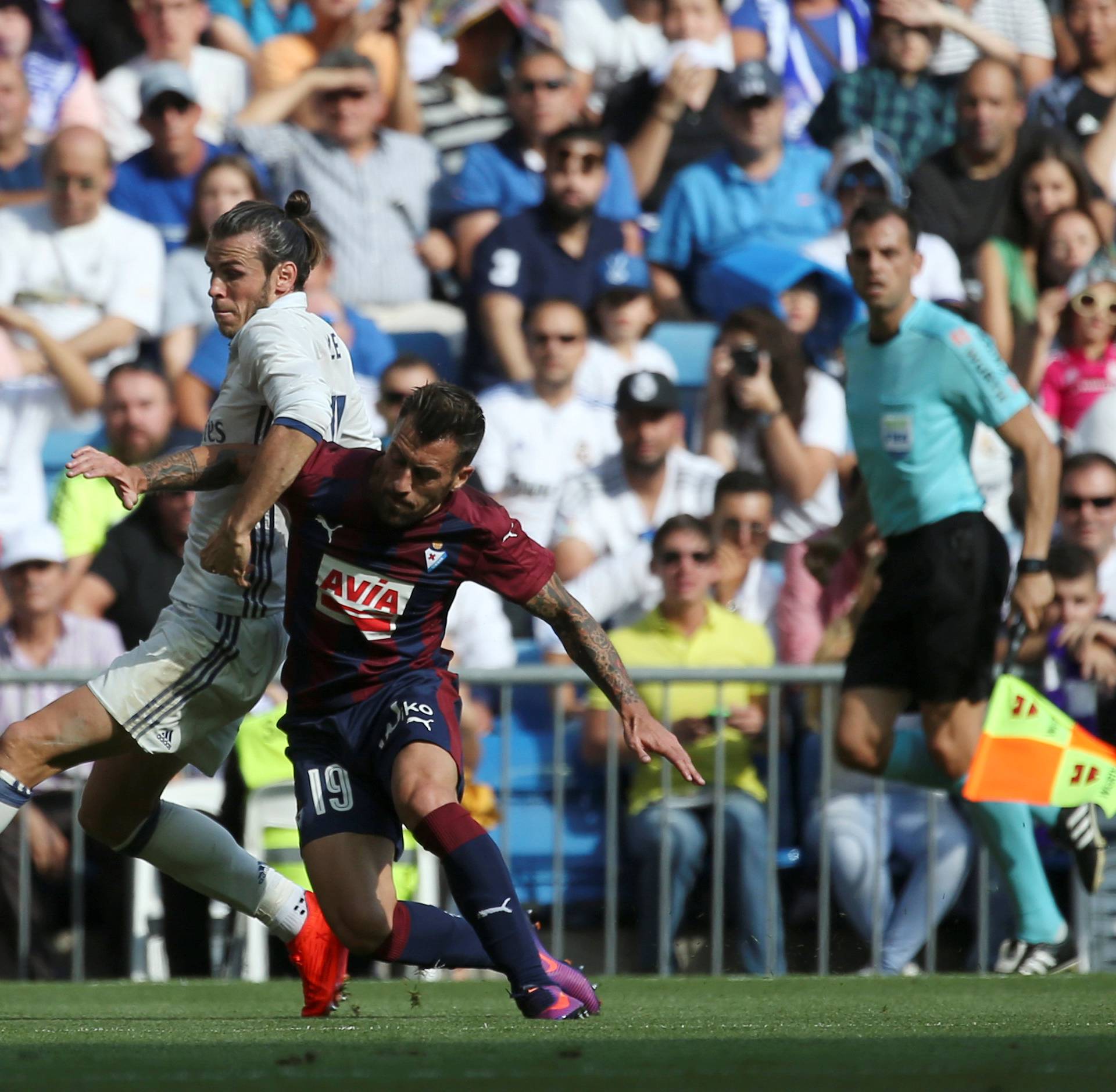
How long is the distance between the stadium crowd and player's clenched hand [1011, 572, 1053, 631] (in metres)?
0.66

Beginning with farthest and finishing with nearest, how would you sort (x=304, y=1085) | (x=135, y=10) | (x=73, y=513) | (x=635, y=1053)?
(x=135, y=10) < (x=73, y=513) < (x=635, y=1053) < (x=304, y=1085)

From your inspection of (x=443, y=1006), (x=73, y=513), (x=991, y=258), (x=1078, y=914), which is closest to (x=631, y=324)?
(x=991, y=258)

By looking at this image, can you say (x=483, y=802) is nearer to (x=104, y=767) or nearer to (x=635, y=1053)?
(x=104, y=767)

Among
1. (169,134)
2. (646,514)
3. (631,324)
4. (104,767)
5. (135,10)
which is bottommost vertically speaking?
(104,767)

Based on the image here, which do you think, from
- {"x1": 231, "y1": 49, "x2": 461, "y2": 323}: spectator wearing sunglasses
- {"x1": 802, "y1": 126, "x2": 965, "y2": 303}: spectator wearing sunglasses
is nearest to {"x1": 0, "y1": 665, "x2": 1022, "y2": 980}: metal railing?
{"x1": 231, "y1": 49, "x2": 461, "y2": 323}: spectator wearing sunglasses

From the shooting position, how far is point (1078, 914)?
7730 millimetres

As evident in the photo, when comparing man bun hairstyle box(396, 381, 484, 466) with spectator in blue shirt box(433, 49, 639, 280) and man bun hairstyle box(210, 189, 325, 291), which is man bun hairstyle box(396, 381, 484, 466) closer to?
man bun hairstyle box(210, 189, 325, 291)

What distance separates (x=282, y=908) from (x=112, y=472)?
5.05 ft

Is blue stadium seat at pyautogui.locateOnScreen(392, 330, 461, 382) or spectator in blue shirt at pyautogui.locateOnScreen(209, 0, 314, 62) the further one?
spectator in blue shirt at pyautogui.locateOnScreen(209, 0, 314, 62)

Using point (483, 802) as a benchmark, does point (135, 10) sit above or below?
above

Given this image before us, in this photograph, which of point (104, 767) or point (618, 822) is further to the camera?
point (618, 822)

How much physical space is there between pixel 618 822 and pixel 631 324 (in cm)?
306

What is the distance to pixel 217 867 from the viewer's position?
5.81 metres

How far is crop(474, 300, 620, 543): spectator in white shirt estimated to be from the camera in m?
9.32
